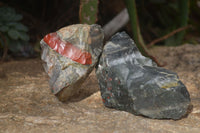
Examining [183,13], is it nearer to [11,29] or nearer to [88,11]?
[88,11]

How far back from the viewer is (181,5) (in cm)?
215

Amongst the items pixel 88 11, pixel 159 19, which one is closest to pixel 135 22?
pixel 88 11

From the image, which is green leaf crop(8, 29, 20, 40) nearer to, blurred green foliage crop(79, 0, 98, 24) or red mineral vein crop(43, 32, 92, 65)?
blurred green foliage crop(79, 0, 98, 24)

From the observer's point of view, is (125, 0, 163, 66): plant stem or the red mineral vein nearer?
the red mineral vein

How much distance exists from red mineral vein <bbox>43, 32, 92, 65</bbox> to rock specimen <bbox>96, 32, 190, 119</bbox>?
7 centimetres

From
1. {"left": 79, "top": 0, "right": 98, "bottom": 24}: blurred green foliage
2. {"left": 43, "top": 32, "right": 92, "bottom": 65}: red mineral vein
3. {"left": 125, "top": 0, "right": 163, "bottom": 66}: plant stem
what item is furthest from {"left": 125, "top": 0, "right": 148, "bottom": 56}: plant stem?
{"left": 43, "top": 32, "right": 92, "bottom": 65}: red mineral vein

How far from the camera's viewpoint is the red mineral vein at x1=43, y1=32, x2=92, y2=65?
3.37ft

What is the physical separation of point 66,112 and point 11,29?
1.01 m

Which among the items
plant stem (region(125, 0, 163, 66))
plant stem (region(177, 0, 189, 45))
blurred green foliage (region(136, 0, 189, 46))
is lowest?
blurred green foliage (region(136, 0, 189, 46))

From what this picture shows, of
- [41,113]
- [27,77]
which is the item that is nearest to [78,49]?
[41,113]

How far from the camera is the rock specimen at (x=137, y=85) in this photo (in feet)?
2.97

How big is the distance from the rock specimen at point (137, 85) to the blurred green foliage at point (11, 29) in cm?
91

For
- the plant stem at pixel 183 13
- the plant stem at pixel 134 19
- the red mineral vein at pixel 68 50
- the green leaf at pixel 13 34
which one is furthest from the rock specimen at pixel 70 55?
A: the plant stem at pixel 183 13

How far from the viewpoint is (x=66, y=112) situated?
0.96m
